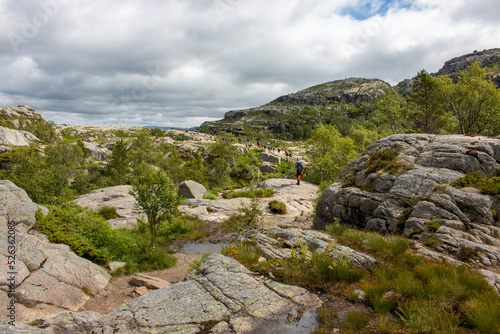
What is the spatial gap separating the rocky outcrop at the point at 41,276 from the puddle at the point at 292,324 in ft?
21.8

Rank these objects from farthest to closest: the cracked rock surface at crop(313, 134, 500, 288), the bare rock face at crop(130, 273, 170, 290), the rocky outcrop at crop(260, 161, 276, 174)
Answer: the rocky outcrop at crop(260, 161, 276, 174) → the bare rock face at crop(130, 273, 170, 290) → the cracked rock surface at crop(313, 134, 500, 288)

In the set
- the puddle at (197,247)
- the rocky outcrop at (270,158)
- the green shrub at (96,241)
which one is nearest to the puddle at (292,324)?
the green shrub at (96,241)

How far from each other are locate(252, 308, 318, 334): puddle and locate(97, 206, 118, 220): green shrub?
20.5 metres

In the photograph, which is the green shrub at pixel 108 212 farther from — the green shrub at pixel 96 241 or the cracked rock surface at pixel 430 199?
the cracked rock surface at pixel 430 199

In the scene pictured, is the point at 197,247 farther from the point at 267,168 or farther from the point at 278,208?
the point at 267,168

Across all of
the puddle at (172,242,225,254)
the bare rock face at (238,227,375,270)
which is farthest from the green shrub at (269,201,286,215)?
the bare rock face at (238,227,375,270)

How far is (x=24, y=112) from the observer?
134 meters

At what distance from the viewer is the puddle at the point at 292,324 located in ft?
18.5

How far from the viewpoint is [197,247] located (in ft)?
56.2

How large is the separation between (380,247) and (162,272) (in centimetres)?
1086

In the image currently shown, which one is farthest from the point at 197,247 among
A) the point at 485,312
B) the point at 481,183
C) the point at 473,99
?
the point at 473,99

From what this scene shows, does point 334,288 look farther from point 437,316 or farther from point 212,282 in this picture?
point 212,282

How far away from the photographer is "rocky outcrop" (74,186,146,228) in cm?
2038

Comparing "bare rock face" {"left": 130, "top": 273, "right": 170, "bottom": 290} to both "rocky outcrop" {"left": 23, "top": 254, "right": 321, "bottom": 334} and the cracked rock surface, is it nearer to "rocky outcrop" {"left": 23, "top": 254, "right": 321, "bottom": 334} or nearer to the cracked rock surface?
"rocky outcrop" {"left": 23, "top": 254, "right": 321, "bottom": 334}
